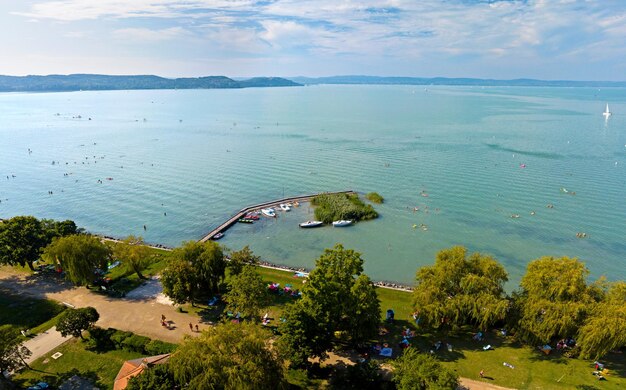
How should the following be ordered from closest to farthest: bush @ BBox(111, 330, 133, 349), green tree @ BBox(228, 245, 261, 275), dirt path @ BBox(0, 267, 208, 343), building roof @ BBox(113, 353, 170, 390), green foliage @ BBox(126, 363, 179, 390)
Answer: green foliage @ BBox(126, 363, 179, 390)
building roof @ BBox(113, 353, 170, 390)
bush @ BBox(111, 330, 133, 349)
dirt path @ BBox(0, 267, 208, 343)
green tree @ BBox(228, 245, 261, 275)

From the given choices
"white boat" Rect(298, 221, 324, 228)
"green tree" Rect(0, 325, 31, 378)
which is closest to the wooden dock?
"white boat" Rect(298, 221, 324, 228)

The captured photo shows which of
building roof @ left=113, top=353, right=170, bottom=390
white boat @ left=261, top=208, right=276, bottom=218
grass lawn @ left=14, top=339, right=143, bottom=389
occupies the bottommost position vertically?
grass lawn @ left=14, top=339, right=143, bottom=389

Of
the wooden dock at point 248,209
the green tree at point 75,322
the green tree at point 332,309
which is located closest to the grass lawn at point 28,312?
the green tree at point 75,322

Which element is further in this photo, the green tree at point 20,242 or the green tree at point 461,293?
the green tree at point 20,242

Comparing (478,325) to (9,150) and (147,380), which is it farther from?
(9,150)

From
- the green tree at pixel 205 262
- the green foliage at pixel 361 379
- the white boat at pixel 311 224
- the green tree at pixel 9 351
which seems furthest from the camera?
the white boat at pixel 311 224

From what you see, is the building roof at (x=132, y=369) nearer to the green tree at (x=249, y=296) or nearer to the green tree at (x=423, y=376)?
the green tree at (x=249, y=296)

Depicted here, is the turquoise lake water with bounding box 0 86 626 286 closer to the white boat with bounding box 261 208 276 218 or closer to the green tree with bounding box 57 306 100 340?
the white boat with bounding box 261 208 276 218

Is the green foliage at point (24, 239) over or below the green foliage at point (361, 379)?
over
